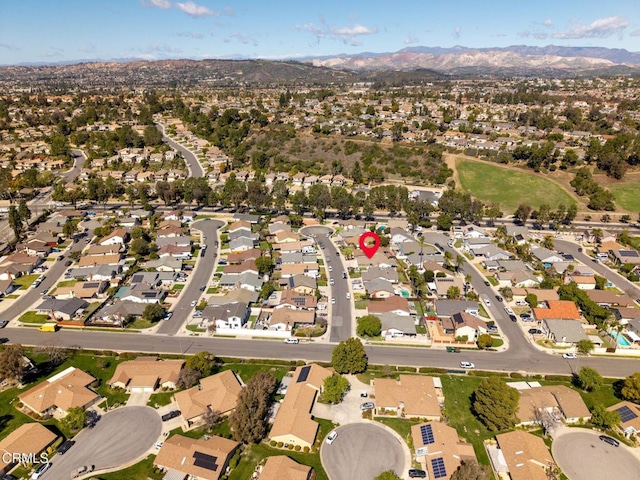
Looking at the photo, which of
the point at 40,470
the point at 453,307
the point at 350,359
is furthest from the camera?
the point at 453,307

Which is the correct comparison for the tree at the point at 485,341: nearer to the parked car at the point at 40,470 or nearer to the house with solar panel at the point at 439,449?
the house with solar panel at the point at 439,449

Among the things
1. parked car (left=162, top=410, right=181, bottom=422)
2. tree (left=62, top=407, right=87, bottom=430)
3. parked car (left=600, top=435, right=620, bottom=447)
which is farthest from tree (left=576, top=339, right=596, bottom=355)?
tree (left=62, top=407, right=87, bottom=430)

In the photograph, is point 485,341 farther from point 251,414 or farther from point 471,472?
point 251,414

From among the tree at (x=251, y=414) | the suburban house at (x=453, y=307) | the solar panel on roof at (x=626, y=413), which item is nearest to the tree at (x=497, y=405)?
the solar panel on roof at (x=626, y=413)

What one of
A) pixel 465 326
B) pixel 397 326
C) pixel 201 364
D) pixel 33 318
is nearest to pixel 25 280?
pixel 33 318

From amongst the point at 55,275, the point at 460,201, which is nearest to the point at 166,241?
the point at 55,275

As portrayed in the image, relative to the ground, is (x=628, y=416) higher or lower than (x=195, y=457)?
lower

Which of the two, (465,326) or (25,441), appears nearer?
(25,441)
